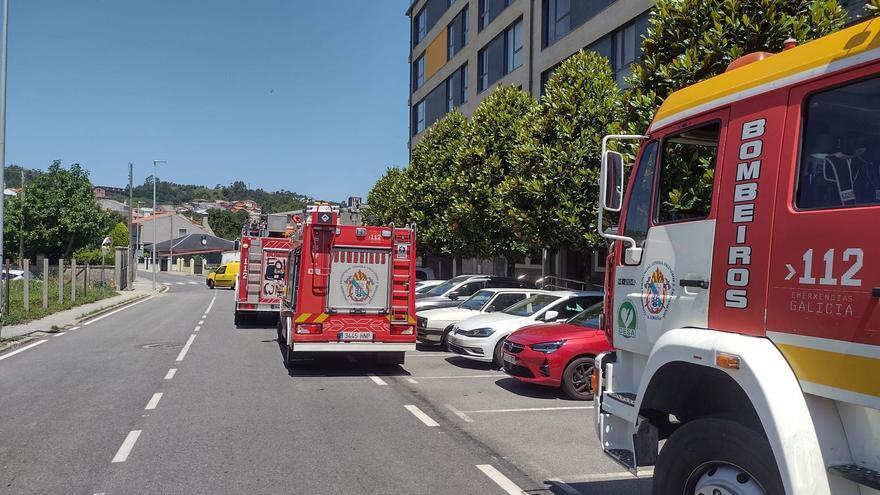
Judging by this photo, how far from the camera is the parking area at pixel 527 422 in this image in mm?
5844

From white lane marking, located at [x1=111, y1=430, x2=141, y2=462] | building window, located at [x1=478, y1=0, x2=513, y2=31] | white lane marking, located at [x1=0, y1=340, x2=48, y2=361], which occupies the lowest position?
white lane marking, located at [x1=0, y1=340, x2=48, y2=361]

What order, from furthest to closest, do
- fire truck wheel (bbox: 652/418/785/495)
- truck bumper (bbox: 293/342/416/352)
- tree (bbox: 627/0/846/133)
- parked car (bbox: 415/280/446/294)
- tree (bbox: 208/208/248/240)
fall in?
tree (bbox: 208/208/248/240) → parked car (bbox: 415/280/446/294) → truck bumper (bbox: 293/342/416/352) → tree (bbox: 627/0/846/133) → fire truck wheel (bbox: 652/418/785/495)

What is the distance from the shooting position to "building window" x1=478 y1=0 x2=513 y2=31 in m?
28.9

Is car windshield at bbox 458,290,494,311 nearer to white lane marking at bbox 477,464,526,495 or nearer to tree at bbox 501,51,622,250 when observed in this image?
tree at bbox 501,51,622,250

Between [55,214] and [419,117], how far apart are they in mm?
23929

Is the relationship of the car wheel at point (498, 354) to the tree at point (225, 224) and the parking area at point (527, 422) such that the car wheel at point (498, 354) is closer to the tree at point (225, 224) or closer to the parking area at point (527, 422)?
the parking area at point (527, 422)

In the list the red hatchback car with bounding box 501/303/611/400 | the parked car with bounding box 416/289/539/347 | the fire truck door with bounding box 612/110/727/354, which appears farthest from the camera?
the parked car with bounding box 416/289/539/347

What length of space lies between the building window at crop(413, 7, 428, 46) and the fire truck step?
1621 inches

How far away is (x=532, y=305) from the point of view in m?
12.6

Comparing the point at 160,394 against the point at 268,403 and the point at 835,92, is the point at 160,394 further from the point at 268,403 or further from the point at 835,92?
the point at 835,92

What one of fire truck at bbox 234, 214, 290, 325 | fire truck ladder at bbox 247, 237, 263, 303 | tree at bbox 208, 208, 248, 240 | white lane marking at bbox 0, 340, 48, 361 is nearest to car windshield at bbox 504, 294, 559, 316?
fire truck at bbox 234, 214, 290, 325

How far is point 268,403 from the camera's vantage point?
346 inches

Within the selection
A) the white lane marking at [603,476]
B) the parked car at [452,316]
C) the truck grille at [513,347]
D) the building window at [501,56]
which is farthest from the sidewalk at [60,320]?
the building window at [501,56]

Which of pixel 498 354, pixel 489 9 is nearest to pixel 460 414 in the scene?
pixel 498 354
